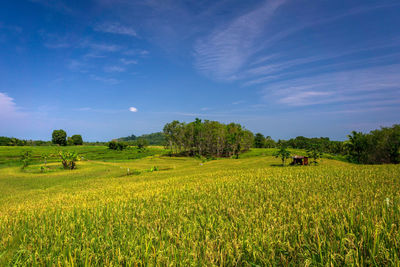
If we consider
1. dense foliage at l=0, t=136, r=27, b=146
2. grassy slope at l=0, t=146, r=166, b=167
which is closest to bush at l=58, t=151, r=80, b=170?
grassy slope at l=0, t=146, r=166, b=167

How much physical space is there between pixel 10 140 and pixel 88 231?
232 metres

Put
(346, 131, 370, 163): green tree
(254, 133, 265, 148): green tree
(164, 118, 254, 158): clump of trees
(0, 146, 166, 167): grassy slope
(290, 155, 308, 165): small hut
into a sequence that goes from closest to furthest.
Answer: (290, 155, 308, 165): small hut, (346, 131, 370, 163): green tree, (0, 146, 166, 167): grassy slope, (164, 118, 254, 158): clump of trees, (254, 133, 265, 148): green tree

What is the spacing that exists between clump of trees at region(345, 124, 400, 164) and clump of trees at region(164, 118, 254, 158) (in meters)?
48.9

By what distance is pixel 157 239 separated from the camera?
294 centimetres

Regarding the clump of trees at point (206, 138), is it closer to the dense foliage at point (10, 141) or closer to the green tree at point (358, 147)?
the green tree at point (358, 147)

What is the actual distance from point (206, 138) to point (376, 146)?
71874mm

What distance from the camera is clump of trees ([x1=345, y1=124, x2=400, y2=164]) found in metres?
60.2

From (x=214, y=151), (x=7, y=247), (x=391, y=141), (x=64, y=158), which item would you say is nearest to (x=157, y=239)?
(x=7, y=247)

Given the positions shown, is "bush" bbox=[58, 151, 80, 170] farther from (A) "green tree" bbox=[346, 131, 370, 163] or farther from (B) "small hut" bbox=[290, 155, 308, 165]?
(A) "green tree" bbox=[346, 131, 370, 163]

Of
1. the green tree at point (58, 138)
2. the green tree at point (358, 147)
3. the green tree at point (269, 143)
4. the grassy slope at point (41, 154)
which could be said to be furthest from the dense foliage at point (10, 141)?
the green tree at point (358, 147)

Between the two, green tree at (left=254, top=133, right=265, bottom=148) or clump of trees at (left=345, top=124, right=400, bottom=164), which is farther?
green tree at (left=254, top=133, right=265, bottom=148)

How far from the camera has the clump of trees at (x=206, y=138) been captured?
109 meters

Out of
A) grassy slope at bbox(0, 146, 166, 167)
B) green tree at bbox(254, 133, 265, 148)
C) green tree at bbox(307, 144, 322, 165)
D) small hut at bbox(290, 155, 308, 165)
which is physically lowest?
grassy slope at bbox(0, 146, 166, 167)

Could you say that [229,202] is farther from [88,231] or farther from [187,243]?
[88,231]
